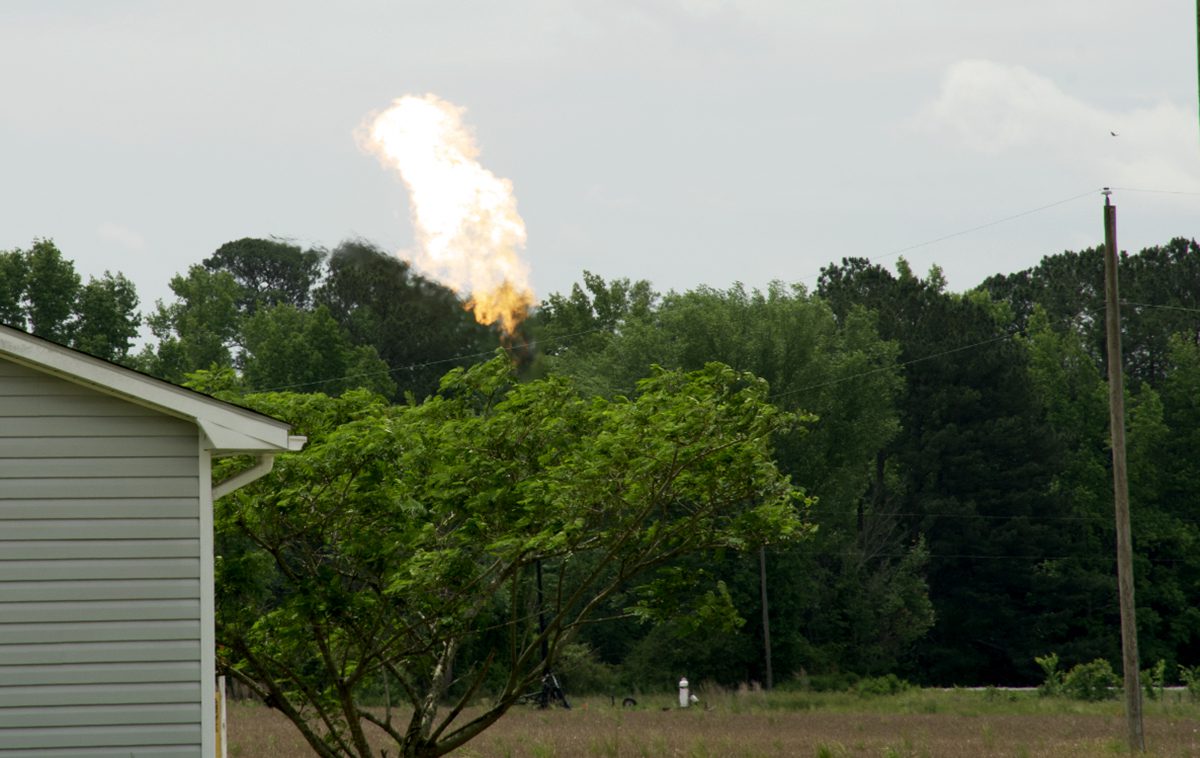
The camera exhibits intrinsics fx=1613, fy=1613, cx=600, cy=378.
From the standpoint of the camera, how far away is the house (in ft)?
35.3

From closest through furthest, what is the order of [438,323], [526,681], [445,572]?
[445,572] < [526,681] < [438,323]

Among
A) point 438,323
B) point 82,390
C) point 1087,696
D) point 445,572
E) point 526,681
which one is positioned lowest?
point 1087,696

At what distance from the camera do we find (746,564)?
56.0 meters

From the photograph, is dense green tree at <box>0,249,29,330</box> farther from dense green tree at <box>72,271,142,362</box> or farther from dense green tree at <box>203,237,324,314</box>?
dense green tree at <box>203,237,324,314</box>

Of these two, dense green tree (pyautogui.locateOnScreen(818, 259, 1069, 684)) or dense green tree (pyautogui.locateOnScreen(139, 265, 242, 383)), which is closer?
dense green tree (pyautogui.locateOnScreen(818, 259, 1069, 684))

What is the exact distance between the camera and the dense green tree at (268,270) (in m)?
91.8

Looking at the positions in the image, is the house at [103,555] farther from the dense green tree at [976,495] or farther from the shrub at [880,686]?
the dense green tree at [976,495]

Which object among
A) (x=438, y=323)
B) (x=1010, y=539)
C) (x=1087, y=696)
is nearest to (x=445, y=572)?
(x=1087, y=696)

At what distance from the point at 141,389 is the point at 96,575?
1.29m

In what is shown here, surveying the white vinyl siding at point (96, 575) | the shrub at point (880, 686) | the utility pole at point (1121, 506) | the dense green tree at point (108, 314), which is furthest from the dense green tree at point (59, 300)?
the white vinyl siding at point (96, 575)

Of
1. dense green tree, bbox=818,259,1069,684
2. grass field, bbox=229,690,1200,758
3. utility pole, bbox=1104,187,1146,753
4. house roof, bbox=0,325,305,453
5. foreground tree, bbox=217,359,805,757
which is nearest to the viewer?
house roof, bbox=0,325,305,453

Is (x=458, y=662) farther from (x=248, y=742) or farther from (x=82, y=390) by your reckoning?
(x=82, y=390)

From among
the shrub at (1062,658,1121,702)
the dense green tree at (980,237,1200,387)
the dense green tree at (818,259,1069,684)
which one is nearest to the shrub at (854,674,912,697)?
the shrub at (1062,658,1121,702)

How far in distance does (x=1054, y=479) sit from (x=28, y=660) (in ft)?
197
